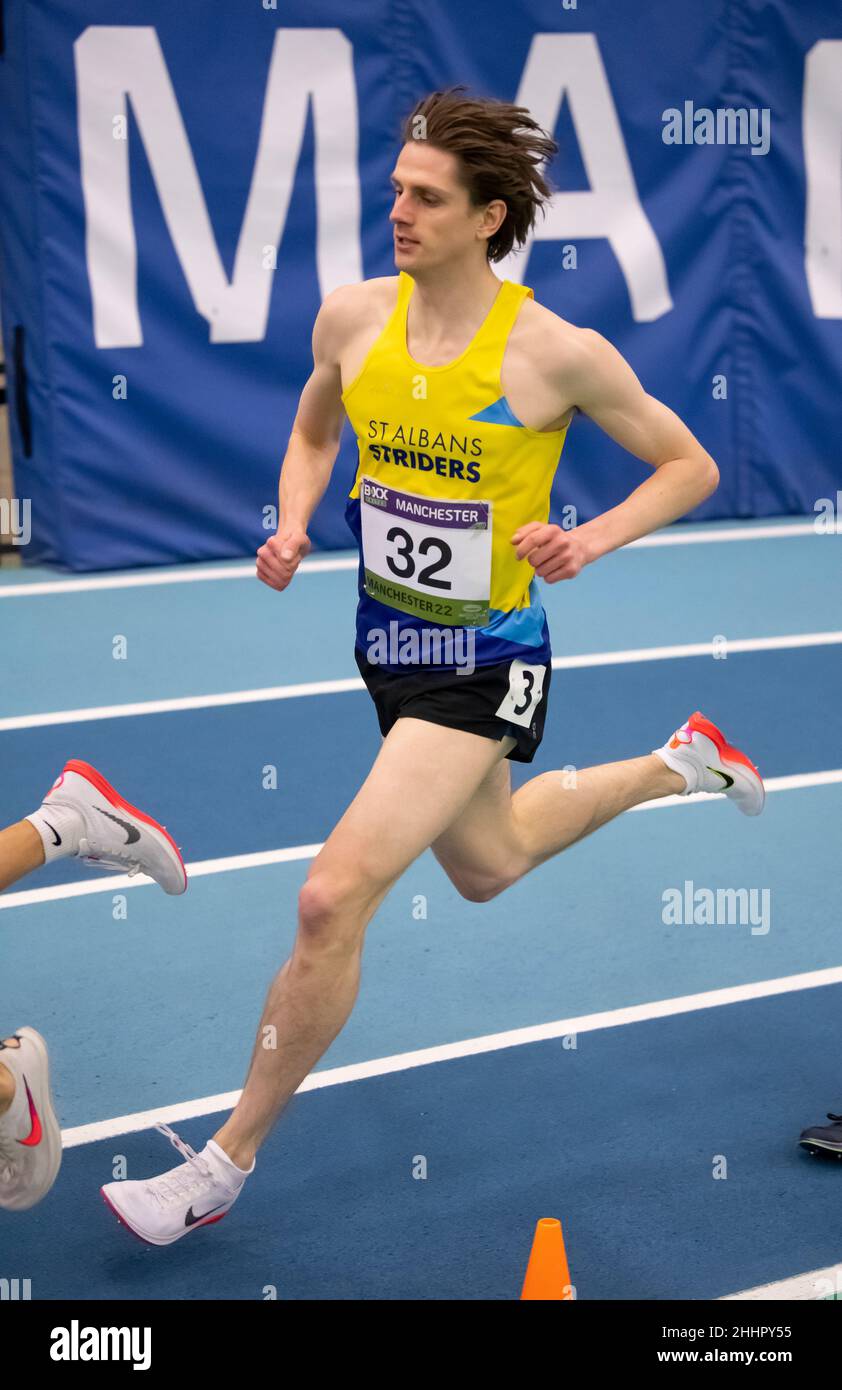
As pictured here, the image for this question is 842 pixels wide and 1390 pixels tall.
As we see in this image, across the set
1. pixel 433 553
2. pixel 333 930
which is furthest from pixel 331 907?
pixel 433 553

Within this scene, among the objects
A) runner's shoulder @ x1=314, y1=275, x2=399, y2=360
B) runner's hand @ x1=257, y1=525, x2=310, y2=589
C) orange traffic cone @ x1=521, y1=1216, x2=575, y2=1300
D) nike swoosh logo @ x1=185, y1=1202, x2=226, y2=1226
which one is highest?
runner's shoulder @ x1=314, y1=275, x2=399, y2=360

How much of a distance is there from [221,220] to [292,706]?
3.53m

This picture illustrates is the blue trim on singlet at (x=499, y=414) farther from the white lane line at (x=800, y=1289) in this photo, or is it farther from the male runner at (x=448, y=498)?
the white lane line at (x=800, y=1289)

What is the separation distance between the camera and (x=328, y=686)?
7.75 metres

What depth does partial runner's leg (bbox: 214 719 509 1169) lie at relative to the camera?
3.50 m

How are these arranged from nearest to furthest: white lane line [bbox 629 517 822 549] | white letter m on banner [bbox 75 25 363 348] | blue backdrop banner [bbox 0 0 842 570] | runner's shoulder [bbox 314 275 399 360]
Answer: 1. runner's shoulder [bbox 314 275 399 360]
2. white letter m on banner [bbox 75 25 363 348]
3. blue backdrop banner [bbox 0 0 842 570]
4. white lane line [bbox 629 517 822 549]

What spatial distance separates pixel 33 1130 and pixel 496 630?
58.2 inches

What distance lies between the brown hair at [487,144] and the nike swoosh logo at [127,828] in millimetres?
1763

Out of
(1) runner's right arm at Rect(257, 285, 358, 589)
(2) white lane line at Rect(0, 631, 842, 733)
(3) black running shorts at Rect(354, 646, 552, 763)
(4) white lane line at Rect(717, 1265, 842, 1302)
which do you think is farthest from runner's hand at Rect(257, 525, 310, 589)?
(2) white lane line at Rect(0, 631, 842, 733)

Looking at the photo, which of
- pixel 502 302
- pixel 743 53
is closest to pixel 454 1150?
pixel 502 302

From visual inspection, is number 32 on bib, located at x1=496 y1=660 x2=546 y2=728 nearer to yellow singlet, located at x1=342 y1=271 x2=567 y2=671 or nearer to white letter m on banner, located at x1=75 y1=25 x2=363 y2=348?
yellow singlet, located at x1=342 y1=271 x2=567 y2=671

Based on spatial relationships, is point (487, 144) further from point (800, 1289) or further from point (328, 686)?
point (328, 686)

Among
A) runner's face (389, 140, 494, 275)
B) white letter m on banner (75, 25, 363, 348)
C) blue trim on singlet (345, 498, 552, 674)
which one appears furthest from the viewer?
white letter m on banner (75, 25, 363, 348)

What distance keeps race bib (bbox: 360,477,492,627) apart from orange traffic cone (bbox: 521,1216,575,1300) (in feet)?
4.44
